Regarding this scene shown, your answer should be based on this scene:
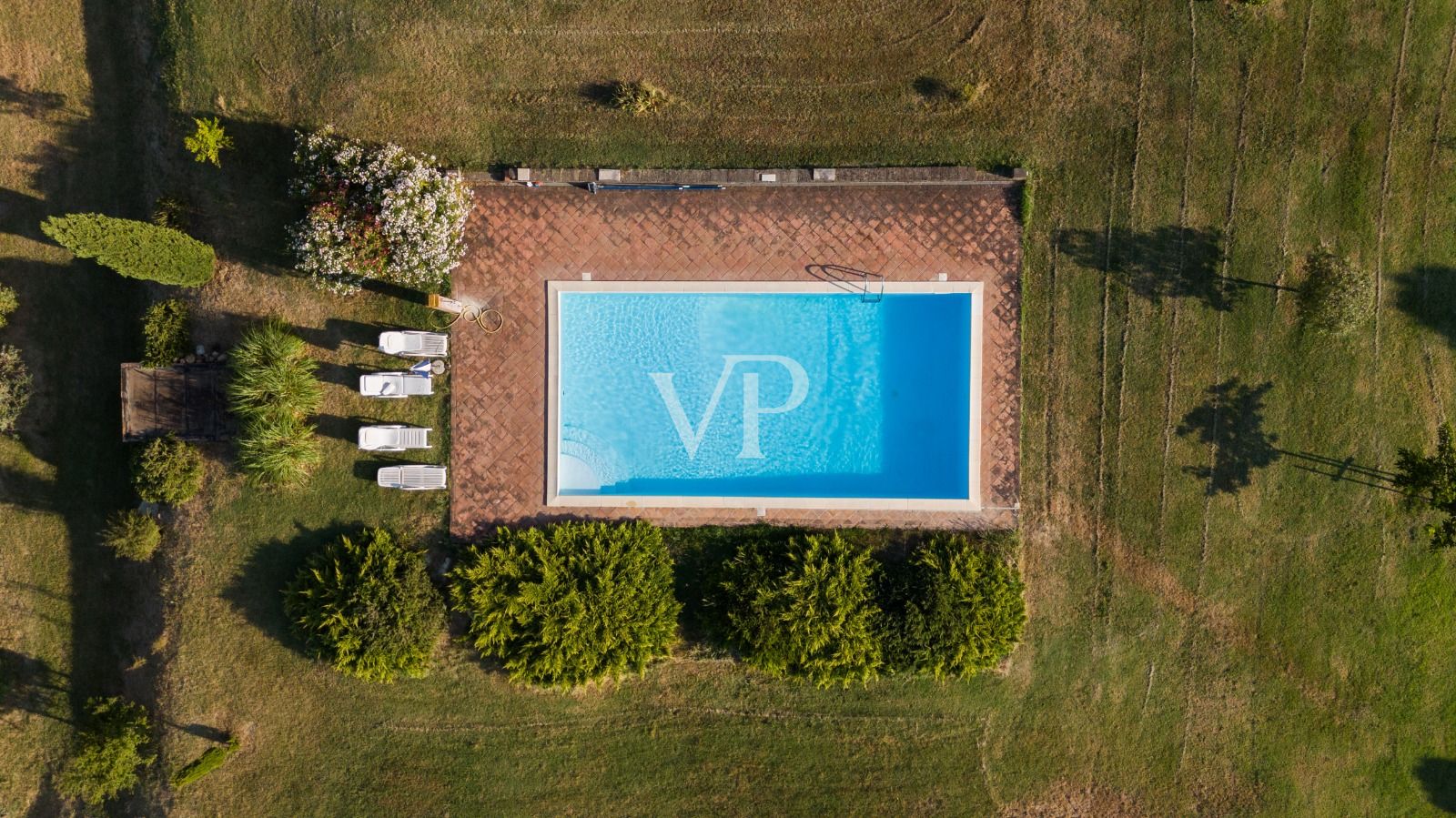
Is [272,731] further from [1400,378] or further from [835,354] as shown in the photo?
[1400,378]

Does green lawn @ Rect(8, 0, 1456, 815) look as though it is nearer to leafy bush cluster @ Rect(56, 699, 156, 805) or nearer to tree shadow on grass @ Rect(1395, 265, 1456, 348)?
tree shadow on grass @ Rect(1395, 265, 1456, 348)

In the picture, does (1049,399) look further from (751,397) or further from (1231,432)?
(751,397)

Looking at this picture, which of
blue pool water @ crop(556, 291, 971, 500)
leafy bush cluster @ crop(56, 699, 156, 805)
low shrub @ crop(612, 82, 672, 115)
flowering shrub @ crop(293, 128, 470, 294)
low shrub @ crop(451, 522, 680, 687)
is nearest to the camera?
flowering shrub @ crop(293, 128, 470, 294)

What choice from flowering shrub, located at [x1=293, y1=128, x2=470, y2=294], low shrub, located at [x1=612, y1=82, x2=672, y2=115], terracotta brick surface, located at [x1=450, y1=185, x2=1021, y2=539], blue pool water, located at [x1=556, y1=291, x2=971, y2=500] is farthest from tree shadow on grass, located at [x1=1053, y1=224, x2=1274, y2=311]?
flowering shrub, located at [x1=293, y1=128, x2=470, y2=294]

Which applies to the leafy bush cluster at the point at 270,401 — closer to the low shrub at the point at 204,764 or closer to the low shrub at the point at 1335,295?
the low shrub at the point at 204,764

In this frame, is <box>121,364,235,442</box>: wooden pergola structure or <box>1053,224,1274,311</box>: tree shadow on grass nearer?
<box>121,364,235,442</box>: wooden pergola structure

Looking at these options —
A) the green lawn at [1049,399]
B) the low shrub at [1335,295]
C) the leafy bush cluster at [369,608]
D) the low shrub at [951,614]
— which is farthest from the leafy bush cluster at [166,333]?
the low shrub at [1335,295]
